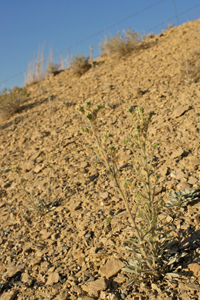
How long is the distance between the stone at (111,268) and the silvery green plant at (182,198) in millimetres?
691

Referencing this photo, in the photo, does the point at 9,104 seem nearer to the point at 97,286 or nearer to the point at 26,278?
the point at 26,278

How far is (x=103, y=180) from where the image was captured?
3285 mm

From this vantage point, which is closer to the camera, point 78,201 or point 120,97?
point 78,201

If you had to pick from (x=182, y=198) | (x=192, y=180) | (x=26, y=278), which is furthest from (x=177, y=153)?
(x=26, y=278)

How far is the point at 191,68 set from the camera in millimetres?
4930

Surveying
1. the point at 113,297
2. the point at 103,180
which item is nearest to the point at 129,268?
the point at 113,297

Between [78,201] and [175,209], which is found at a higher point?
[78,201]

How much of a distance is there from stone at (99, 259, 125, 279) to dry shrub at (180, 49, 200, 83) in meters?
3.81

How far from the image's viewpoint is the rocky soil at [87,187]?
2.10m

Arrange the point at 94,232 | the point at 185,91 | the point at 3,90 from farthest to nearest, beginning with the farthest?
the point at 3,90 < the point at 185,91 < the point at 94,232

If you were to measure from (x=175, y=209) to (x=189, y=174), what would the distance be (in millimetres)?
554

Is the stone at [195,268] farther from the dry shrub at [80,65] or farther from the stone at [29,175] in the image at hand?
the dry shrub at [80,65]

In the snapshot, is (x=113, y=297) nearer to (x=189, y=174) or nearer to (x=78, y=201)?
(x=78, y=201)

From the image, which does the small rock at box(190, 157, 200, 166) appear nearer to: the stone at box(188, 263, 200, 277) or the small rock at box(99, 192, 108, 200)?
the small rock at box(99, 192, 108, 200)
